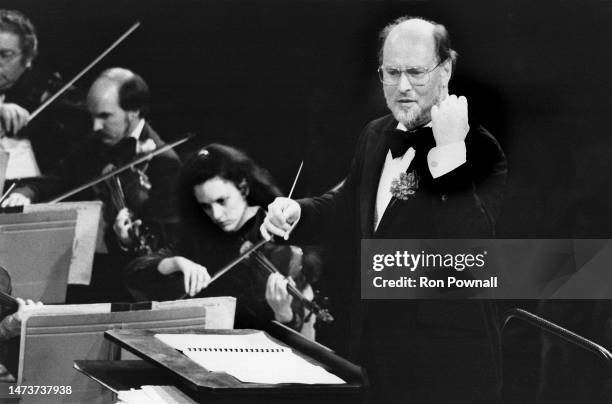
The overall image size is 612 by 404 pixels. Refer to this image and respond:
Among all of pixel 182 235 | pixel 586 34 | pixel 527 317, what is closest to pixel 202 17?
pixel 182 235

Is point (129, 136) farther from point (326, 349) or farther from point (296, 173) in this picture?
point (326, 349)

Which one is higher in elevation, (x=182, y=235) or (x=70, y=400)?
(x=182, y=235)

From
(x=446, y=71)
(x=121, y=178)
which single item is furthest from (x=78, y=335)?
(x=446, y=71)

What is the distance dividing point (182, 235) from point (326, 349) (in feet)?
1.74

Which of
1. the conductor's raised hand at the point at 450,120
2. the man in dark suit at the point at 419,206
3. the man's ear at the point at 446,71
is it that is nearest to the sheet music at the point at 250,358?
the man in dark suit at the point at 419,206

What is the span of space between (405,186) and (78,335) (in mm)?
1032

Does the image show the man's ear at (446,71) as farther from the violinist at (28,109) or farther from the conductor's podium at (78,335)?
the violinist at (28,109)

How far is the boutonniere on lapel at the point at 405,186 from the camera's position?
2.47 m

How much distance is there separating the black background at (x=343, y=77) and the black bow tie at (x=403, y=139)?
3.7 inches

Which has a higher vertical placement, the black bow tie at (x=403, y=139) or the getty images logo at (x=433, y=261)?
the black bow tie at (x=403, y=139)

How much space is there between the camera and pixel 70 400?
2.46m

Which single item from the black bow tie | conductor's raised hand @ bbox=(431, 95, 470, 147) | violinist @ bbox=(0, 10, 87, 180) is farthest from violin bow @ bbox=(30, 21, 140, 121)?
conductor's raised hand @ bbox=(431, 95, 470, 147)

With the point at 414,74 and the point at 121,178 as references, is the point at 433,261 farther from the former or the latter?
the point at 121,178

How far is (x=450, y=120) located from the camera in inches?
97.7
